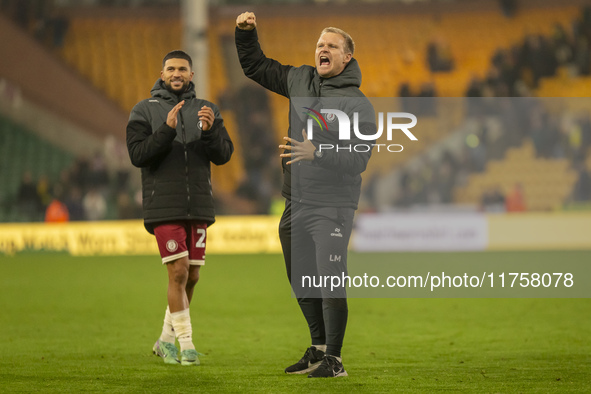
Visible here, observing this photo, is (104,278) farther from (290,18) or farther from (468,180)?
(290,18)

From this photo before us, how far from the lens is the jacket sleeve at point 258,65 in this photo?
5.53 meters

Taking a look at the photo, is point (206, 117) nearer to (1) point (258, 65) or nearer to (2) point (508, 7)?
(1) point (258, 65)

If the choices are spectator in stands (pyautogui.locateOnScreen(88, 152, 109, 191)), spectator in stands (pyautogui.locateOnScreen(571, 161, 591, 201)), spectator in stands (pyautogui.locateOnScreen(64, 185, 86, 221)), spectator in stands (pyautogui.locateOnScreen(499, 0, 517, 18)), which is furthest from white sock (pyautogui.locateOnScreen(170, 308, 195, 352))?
spectator in stands (pyautogui.locateOnScreen(499, 0, 517, 18))

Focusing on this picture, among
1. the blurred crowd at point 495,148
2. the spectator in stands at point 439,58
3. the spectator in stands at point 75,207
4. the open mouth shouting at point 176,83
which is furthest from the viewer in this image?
the spectator in stands at point 439,58

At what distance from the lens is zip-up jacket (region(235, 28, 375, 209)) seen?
5133mm

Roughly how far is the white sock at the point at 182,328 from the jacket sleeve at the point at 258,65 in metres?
1.64

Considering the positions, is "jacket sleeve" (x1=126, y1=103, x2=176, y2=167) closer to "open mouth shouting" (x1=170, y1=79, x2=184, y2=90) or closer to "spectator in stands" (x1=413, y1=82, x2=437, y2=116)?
"open mouth shouting" (x1=170, y1=79, x2=184, y2=90)

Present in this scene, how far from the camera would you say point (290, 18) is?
27.2 meters

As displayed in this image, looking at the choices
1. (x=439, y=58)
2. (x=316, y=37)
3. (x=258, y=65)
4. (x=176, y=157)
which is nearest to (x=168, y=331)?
(x=176, y=157)

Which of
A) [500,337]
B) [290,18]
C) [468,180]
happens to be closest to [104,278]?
[500,337]

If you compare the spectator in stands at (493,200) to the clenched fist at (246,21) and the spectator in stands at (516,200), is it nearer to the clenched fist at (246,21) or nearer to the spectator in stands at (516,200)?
the spectator in stands at (516,200)

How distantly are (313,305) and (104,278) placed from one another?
26.0 feet

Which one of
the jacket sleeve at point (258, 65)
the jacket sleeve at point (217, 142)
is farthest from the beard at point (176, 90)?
the jacket sleeve at point (258, 65)

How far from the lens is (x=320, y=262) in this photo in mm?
5230
